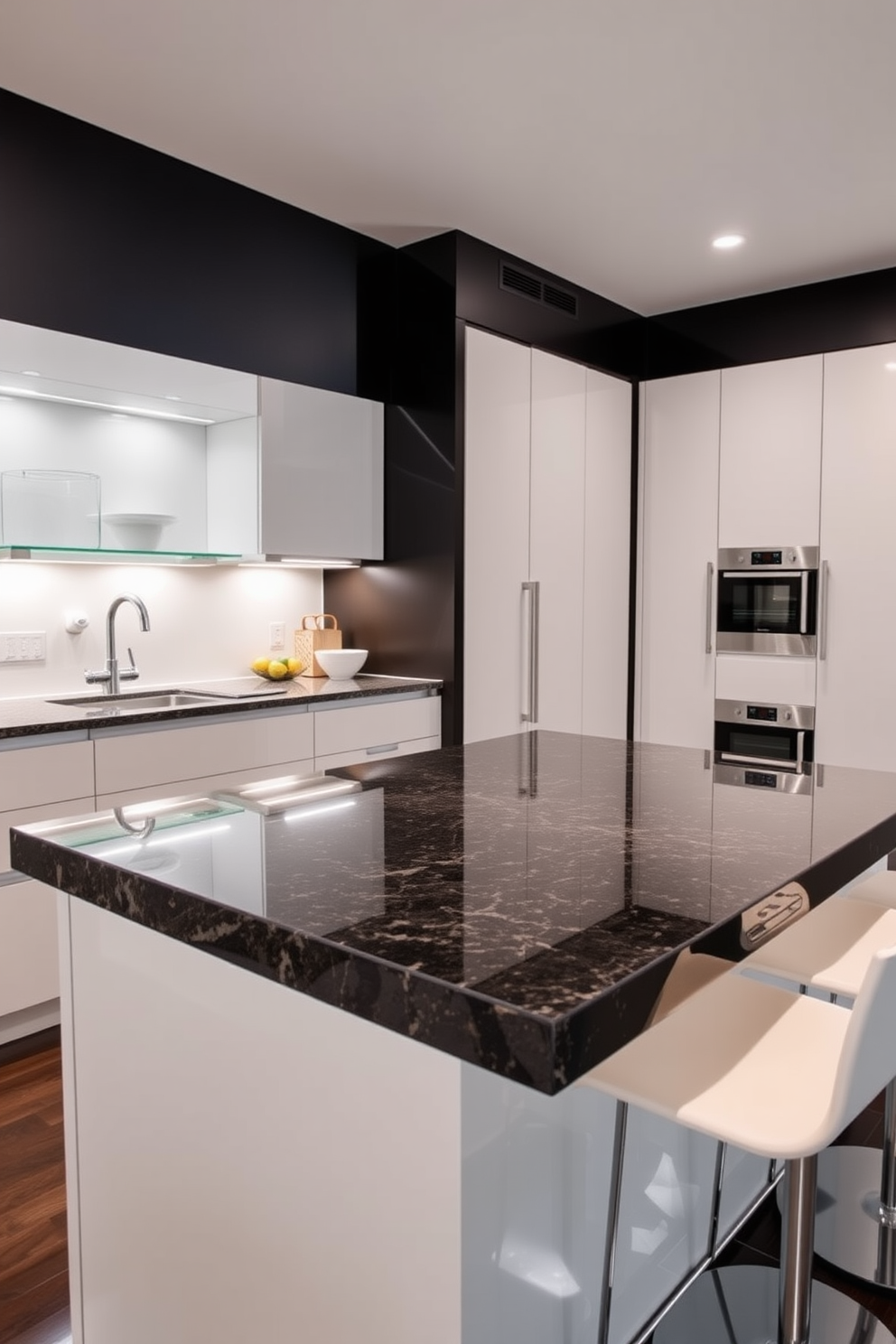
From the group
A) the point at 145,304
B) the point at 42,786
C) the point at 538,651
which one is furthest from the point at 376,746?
the point at 145,304

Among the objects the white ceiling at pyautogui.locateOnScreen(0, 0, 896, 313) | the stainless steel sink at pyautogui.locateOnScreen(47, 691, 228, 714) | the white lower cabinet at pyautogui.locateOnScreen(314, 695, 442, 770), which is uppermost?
the white ceiling at pyautogui.locateOnScreen(0, 0, 896, 313)

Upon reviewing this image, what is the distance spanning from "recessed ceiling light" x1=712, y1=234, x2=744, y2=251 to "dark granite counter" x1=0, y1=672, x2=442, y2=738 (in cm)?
205

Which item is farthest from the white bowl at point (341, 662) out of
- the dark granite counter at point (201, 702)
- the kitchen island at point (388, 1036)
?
the kitchen island at point (388, 1036)

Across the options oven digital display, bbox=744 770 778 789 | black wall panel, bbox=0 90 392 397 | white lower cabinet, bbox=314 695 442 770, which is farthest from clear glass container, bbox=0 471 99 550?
oven digital display, bbox=744 770 778 789

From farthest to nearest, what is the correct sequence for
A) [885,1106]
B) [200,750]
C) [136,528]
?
[136,528] < [200,750] < [885,1106]

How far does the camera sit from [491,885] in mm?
1179

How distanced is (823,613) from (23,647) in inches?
126

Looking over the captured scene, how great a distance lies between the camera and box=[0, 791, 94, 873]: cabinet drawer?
257 centimetres

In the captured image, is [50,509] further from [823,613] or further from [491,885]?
[823,613]

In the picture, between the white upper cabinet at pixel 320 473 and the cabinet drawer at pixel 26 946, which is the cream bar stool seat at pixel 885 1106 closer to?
the cabinet drawer at pixel 26 946

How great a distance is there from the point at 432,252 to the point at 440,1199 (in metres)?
3.56

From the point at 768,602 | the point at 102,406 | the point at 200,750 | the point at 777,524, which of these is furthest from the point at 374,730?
the point at 777,524

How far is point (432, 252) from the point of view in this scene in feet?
12.6

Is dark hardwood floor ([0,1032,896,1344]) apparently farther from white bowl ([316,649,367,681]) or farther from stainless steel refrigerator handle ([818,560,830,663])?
stainless steel refrigerator handle ([818,560,830,663])
